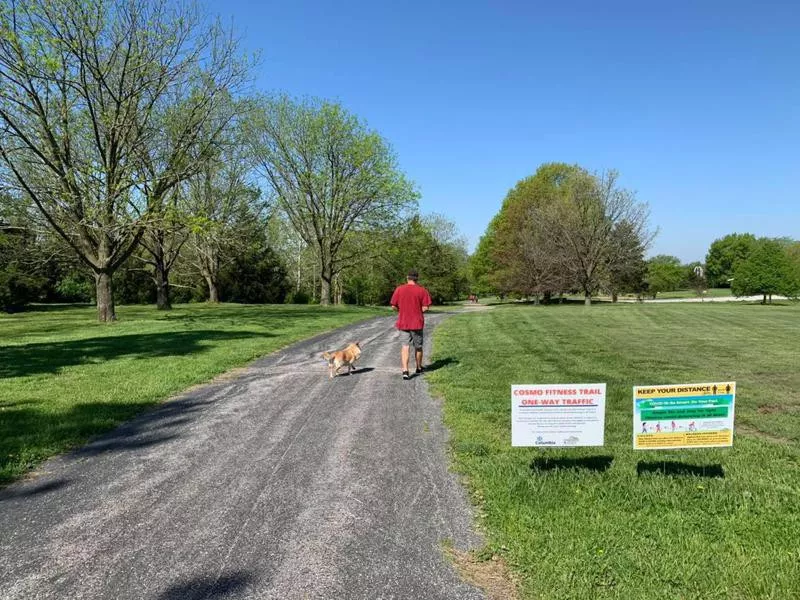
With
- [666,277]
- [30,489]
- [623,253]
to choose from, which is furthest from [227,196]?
[666,277]

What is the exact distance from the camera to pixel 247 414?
7.32 m

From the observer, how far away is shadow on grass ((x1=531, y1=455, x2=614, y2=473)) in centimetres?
502

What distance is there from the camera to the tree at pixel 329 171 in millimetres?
32875

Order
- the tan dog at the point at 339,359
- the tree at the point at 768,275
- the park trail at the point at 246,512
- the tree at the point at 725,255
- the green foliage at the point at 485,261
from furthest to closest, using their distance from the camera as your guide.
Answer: the tree at the point at 725,255, the green foliage at the point at 485,261, the tree at the point at 768,275, the tan dog at the point at 339,359, the park trail at the point at 246,512

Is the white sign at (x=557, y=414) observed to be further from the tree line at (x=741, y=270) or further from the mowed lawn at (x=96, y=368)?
the tree line at (x=741, y=270)

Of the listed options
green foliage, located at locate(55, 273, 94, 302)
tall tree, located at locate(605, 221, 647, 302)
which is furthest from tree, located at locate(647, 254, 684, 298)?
green foliage, located at locate(55, 273, 94, 302)

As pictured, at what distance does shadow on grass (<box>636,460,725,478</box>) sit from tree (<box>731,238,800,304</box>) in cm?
5923

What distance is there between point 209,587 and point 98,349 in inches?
489

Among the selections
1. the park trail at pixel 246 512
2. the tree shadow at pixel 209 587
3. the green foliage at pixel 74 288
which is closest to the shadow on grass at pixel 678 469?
the park trail at pixel 246 512

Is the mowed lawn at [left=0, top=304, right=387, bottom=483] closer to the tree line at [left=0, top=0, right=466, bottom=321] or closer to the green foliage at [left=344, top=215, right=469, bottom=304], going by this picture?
the tree line at [left=0, top=0, right=466, bottom=321]

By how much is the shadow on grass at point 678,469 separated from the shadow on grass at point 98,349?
10.9 m

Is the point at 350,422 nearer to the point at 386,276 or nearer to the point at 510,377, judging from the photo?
the point at 510,377

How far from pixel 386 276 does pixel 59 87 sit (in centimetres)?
3327

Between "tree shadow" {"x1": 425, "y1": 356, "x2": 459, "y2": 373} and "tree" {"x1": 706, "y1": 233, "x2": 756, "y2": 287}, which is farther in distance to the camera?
"tree" {"x1": 706, "y1": 233, "x2": 756, "y2": 287}
